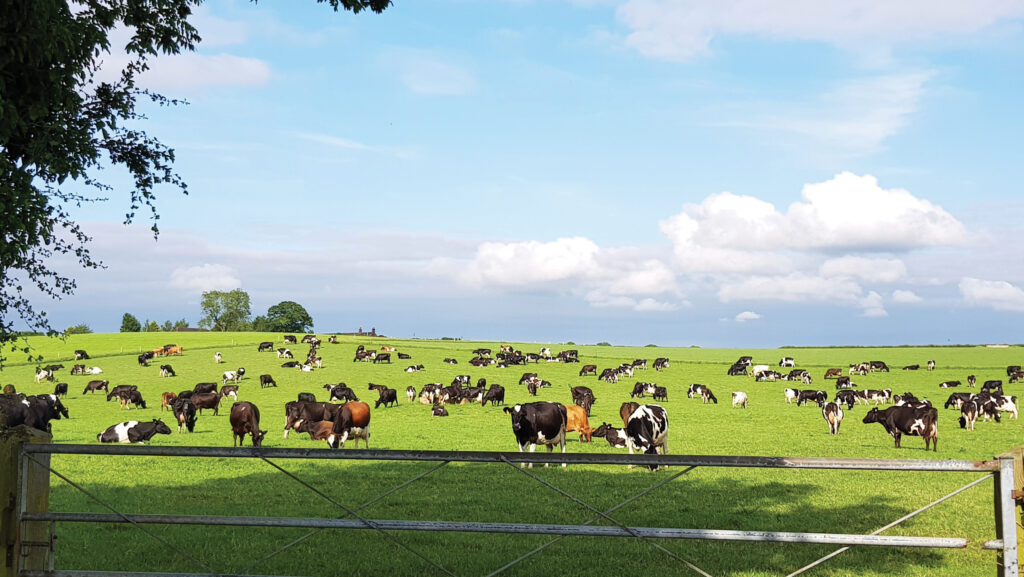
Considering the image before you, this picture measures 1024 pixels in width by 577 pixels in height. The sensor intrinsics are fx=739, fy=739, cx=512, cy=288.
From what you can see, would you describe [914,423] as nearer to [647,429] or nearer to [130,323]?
[647,429]

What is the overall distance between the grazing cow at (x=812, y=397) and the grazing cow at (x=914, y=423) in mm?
19931

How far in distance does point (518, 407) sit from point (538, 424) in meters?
0.83

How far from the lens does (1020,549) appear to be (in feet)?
22.6

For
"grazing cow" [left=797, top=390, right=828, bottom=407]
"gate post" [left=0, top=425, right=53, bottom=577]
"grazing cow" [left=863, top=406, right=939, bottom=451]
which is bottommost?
"grazing cow" [left=797, top=390, right=828, bottom=407]

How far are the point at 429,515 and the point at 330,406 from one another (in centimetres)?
1859

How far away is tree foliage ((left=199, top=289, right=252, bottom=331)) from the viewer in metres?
166

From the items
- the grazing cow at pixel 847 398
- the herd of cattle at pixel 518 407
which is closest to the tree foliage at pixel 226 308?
the herd of cattle at pixel 518 407

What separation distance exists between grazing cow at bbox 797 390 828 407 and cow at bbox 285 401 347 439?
32812 millimetres

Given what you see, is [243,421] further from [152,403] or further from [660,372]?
[660,372]

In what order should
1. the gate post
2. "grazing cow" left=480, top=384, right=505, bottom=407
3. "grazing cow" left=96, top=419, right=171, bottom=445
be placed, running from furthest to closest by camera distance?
"grazing cow" left=480, top=384, right=505, bottom=407 < "grazing cow" left=96, top=419, right=171, bottom=445 < the gate post

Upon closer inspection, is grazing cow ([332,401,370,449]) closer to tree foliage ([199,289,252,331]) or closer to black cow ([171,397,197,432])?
black cow ([171,397,197,432])

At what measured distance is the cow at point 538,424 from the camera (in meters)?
22.5

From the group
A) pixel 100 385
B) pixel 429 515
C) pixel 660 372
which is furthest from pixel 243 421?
pixel 660 372

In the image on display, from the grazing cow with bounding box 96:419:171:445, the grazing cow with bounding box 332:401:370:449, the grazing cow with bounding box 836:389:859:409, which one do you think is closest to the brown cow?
the grazing cow with bounding box 332:401:370:449
